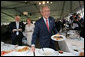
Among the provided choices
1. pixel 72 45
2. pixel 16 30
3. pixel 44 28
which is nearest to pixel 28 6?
pixel 16 30

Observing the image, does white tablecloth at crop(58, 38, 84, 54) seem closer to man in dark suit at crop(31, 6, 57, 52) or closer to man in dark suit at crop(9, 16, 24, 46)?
man in dark suit at crop(31, 6, 57, 52)

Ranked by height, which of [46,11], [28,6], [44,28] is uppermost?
[28,6]

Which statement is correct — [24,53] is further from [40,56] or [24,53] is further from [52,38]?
[52,38]

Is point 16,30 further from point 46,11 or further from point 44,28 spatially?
point 46,11

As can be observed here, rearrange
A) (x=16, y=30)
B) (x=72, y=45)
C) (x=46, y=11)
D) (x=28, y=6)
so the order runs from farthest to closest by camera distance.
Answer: (x=28, y=6) < (x=16, y=30) < (x=72, y=45) < (x=46, y=11)

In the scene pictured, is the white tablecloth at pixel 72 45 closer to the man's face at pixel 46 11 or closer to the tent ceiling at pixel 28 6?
the man's face at pixel 46 11

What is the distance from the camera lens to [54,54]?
58.0 inches

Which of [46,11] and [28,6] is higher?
[28,6]

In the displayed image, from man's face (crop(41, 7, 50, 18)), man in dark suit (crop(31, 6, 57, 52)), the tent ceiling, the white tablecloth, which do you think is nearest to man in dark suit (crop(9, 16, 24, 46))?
the white tablecloth

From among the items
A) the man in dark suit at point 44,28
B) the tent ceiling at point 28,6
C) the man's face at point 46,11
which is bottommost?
the man in dark suit at point 44,28

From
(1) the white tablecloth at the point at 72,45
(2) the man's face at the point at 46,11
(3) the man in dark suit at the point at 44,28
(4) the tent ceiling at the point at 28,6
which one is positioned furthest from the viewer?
(4) the tent ceiling at the point at 28,6

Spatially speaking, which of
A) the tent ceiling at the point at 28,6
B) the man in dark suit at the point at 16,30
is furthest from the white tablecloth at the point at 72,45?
the tent ceiling at the point at 28,6

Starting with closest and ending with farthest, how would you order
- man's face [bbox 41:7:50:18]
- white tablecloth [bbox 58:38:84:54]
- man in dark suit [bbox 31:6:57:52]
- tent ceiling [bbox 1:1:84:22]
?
man's face [bbox 41:7:50:18]
man in dark suit [bbox 31:6:57:52]
white tablecloth [bbox 58:38:84:54]
tent ceiling [bbox 1:1:84:22]

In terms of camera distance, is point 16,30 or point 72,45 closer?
point 72,45
